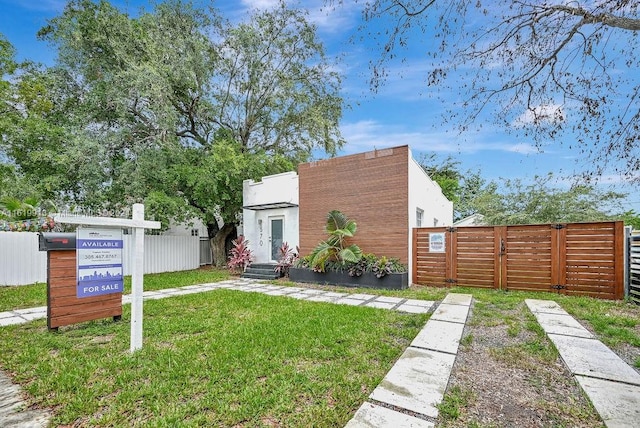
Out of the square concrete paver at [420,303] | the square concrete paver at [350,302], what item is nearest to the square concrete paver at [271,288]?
the square concrete paver at [350,302]

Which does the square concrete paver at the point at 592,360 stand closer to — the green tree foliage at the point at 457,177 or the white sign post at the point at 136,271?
the white sign post at the point at 136,271

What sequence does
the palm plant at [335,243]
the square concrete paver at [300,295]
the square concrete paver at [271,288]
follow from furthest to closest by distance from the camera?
the palm plant at [335,243]
the square concrete paver at [271,288]
the square concrete paver at [300,295]

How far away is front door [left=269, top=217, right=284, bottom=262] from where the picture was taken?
449 inches

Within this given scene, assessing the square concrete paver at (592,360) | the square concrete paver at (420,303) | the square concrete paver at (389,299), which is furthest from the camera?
the square concrete paver at (389,299)

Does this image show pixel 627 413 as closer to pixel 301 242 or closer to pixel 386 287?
pixel 386 287

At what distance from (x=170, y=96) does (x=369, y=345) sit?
1086cm

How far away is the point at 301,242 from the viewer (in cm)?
1043

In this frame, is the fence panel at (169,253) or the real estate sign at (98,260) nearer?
the real estate sign at (98,260)

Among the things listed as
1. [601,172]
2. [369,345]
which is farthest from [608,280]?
[369,345]

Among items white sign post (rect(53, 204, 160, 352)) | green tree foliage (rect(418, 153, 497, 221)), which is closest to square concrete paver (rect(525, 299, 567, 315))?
white sign post (rect(53, 204, 160, 352))

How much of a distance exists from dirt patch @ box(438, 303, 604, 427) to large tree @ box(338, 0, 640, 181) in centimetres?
235

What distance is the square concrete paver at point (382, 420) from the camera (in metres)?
2.12

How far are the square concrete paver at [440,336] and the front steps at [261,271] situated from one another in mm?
6493

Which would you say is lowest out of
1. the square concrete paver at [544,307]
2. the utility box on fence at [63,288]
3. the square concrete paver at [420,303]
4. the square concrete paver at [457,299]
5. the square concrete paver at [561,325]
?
the square concrete paver at [420,303]
